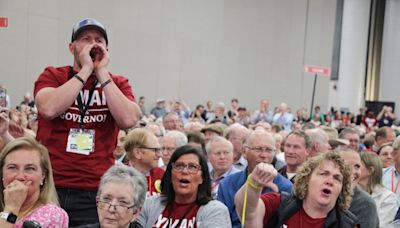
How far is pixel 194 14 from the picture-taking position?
2442 centimetres

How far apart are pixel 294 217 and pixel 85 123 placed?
1.47m

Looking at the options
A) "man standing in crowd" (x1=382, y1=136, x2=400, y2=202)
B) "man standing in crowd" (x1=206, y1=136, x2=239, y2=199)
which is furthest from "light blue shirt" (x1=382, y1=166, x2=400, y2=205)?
"man standing in crowd" (x1=206, y1=136, x2=239, y2=199)

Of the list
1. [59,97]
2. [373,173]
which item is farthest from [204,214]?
[373,173]

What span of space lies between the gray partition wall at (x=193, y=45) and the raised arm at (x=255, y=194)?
1549 cm

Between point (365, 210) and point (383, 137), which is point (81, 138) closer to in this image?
point (365, 210)

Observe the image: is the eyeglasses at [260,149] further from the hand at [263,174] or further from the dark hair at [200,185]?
the hand at [263,174]

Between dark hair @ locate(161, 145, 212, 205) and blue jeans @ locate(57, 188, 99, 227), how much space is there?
23.4 inches

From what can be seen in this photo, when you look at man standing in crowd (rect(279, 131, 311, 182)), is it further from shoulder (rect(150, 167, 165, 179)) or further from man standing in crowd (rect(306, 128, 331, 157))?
shoulder (rect(150, 167, 165, 179))

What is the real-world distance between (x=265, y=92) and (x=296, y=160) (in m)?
20.9

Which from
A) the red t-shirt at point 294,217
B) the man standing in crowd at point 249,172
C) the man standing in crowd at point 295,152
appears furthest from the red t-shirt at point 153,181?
the red t-shirt at point 294,217

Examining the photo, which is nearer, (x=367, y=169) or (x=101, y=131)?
(x=101, y=131)

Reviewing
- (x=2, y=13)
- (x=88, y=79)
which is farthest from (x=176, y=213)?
(x=2, y=13)

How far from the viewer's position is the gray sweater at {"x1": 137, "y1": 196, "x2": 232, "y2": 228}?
412 centimetres

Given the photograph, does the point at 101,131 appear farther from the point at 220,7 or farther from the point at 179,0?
the point at 220,7
